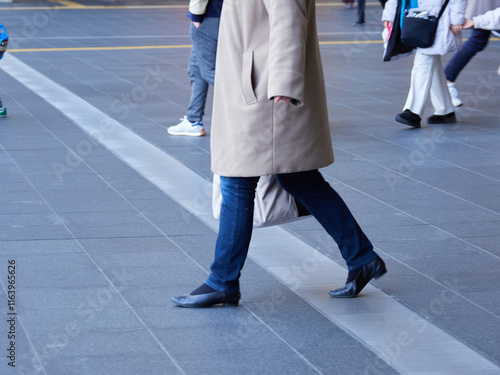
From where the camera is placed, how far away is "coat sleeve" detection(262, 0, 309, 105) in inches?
136

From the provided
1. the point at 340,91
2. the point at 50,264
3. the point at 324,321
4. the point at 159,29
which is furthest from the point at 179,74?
the point at 324,321

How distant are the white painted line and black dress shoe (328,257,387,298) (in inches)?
1.6

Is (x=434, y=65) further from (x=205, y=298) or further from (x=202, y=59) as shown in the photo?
(x=205, y=298)

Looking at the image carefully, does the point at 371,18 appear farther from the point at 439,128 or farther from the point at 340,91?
the point at 439,128

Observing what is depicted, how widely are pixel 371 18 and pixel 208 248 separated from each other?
15965mm

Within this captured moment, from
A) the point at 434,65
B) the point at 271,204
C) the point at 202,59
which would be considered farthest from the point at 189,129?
the point at 271,204

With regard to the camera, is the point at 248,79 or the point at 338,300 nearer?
the point at 248,79

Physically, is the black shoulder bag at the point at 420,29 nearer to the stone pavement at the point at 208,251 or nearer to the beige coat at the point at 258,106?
the stone pavement at the point at 208,251

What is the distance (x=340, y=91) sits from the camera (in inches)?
404

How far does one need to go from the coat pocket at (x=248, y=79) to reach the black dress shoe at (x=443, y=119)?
199 inches

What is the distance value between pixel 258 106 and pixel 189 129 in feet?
13.8

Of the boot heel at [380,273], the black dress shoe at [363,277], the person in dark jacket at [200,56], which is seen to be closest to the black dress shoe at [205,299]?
the black dress shoe at [363,277]

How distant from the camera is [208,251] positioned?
467 centimetres

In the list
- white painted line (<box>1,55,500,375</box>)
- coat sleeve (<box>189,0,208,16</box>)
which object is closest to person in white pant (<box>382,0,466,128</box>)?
coat sleeve (<box>189,0,208,16</box>)
